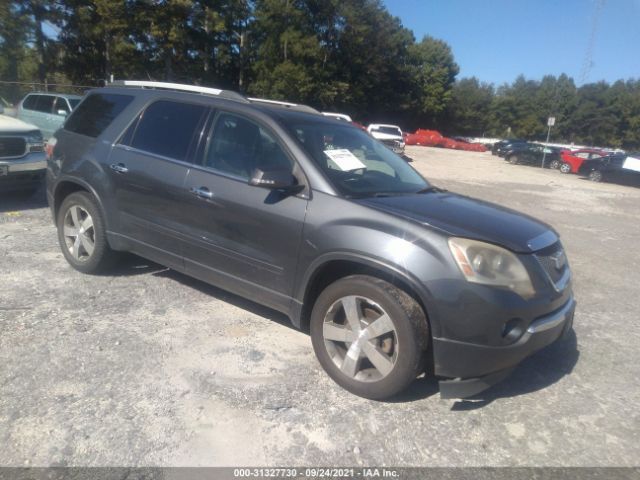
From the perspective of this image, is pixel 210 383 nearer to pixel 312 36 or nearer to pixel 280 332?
pixel 280 332

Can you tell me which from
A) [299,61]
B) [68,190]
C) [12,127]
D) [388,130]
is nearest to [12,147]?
[12,127]

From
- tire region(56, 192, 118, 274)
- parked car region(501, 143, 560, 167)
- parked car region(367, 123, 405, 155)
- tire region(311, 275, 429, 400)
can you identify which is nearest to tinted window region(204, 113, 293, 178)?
tire region(311, 275, 429, 400)

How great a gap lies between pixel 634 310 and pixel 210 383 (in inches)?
173

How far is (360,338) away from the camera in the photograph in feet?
10.2

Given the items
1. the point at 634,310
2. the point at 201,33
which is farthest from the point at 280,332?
the point at 201,33

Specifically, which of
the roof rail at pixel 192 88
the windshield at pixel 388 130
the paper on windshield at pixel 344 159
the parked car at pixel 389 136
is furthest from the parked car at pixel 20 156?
the windshield at pixel 388 130

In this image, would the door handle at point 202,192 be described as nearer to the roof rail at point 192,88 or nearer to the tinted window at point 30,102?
the roof rail at point 192,88

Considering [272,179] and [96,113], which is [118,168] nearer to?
[96,113]

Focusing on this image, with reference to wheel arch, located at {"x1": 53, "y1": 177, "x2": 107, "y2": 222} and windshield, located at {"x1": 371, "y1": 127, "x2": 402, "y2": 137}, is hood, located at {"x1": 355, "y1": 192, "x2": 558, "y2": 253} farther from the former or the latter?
windshield, located at {"x1": 371, "y1": 127, "x2": 402, "y2": 137}

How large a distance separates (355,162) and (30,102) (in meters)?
12.5

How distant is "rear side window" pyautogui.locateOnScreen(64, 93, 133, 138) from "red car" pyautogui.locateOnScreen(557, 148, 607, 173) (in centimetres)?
2399

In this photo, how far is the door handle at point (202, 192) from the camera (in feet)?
12.2

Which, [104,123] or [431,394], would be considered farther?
[104,123]

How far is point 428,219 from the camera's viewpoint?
3088 millimetres
